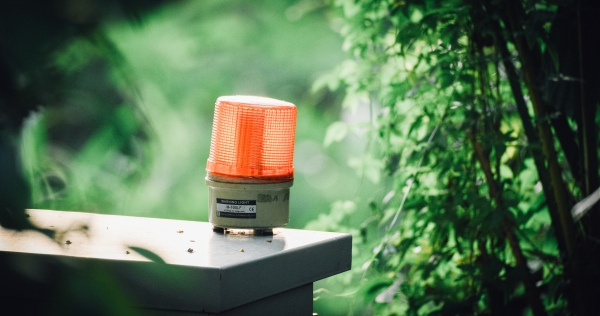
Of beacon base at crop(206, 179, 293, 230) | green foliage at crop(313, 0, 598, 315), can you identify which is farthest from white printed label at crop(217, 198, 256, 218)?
green foliage at crop(313, 0, 598, 315)

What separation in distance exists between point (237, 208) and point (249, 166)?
0.07m

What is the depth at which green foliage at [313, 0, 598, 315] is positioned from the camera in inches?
53.5

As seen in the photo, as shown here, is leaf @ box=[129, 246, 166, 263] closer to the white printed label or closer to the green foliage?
the white printed label

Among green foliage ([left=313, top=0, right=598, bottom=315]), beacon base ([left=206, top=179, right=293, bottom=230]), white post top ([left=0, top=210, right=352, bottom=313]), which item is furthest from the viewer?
green foliage ([left=313, top=0, right=598, bottom=315])

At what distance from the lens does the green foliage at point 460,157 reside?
1.36 metres

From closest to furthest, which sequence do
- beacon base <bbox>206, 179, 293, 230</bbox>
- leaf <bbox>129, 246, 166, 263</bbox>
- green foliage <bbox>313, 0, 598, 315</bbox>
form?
leaf <bbox>129, 246, 166, 263</bbox>
beacon base <bbox>206, 179, 293, 230</bbox>
green foliage <bbox>313, 0, 598, 315</bbox>

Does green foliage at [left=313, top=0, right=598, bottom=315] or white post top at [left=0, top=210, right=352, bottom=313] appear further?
green foliage at [left=313, top=0, right=598, bottom=315]

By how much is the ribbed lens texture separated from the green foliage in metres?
0.48

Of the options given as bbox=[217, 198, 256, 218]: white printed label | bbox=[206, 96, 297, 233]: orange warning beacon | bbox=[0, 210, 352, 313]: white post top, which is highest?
bbox=[206, 96, 297, 233]: orange warning beacon

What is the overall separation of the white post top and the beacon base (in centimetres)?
2

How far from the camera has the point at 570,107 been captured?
4.58 feet

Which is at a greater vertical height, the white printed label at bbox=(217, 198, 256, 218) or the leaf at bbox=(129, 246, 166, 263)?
the leaf at bbox=(129, 246, 166, 263)

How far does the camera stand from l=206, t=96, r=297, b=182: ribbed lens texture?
3.30ft

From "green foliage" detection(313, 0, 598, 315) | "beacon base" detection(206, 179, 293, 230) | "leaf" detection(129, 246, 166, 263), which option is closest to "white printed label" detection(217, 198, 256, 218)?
"beacon base" detection(206, 179, 293, 230)
